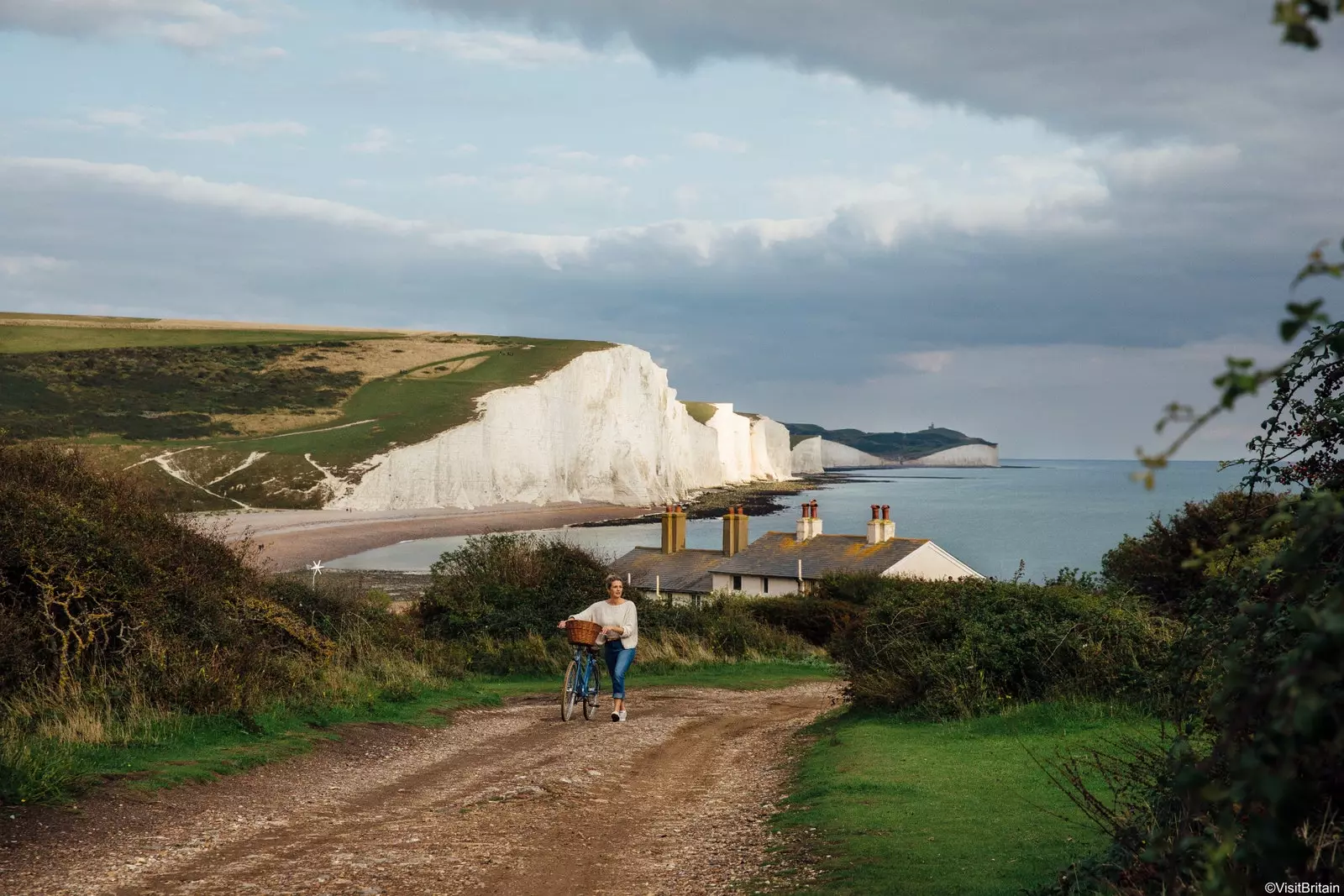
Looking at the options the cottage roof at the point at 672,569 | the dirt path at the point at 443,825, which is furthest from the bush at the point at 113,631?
the cottage roof at the point at 672,569

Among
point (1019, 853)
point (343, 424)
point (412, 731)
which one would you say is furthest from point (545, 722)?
point (343, 424)

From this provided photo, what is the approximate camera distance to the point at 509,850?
28.8 ft

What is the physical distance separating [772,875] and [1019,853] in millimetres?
1734

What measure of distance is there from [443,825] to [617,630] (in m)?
6.17

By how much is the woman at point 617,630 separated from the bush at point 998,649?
11.1 feet

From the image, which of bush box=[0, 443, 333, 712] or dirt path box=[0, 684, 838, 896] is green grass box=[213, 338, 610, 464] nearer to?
bush box=[0, 443, 333, 712]

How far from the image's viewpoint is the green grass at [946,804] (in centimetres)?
752

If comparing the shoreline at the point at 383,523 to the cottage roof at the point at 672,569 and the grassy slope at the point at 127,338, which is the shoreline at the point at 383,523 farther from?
the grassy slope at the point at 127,338

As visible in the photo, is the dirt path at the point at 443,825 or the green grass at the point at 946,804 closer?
the green grass at the point at 946,804

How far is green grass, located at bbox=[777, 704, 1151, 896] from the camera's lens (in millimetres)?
Answer: 7516

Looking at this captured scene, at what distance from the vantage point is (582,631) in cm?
1541

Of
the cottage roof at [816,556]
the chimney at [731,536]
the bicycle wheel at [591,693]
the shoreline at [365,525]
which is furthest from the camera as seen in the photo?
the shoreline at [365,525]

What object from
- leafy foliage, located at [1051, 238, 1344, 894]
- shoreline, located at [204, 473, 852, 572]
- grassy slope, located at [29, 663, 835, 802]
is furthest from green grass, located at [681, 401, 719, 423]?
leafy foliage, located at [1051, 238, 1344, 894]

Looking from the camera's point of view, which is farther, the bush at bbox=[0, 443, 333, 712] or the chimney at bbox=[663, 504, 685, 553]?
the chimney at bbox=[663, 504, 685, 553]
